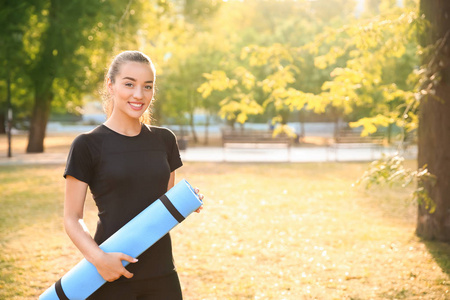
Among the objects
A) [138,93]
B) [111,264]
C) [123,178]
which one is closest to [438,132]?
[138,93]

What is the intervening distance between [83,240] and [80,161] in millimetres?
344

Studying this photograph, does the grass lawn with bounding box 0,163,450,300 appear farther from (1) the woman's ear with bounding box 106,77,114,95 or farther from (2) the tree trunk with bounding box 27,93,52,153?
(2) the tree trunk with bounding box 27,93,52,153

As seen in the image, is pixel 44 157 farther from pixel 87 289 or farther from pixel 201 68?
pixel 87 289

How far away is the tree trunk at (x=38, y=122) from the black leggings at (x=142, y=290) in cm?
2006

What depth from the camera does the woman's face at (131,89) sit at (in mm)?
2318

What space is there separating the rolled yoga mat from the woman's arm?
1.5 inches

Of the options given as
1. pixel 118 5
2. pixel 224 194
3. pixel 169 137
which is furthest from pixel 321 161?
pixel 169 137

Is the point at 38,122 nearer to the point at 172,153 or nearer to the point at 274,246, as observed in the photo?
the point at 274,246

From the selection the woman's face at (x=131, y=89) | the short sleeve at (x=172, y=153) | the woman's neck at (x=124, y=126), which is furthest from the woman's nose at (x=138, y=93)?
the short sleeve at (x=172, y=153)

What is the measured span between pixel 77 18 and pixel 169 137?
58.0 ft

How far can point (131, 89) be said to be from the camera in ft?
7.64

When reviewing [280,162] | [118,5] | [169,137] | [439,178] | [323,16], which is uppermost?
[323,16]

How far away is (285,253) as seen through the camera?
6.64 metres

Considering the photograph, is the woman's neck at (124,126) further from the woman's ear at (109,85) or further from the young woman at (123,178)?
the woman's ear at (109,85)
